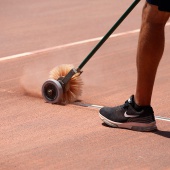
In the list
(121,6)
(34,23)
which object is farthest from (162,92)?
(121,6)

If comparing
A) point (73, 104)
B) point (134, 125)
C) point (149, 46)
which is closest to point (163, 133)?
A: point (134, 125)

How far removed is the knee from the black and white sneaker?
2.13 feet

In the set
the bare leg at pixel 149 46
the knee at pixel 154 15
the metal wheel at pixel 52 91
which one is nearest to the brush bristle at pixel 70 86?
the metal wheel at pixel 52 91

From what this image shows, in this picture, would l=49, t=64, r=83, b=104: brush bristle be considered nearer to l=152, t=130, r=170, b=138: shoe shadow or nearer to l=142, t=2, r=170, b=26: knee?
l=152, t=130, r=170, b=138: shoe shadow

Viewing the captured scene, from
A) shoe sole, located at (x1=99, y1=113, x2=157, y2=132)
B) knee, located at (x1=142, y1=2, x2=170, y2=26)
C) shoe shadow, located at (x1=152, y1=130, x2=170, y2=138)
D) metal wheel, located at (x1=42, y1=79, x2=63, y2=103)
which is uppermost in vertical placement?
knee, located at (x1=142, y1=2, x2=170, y2=26)

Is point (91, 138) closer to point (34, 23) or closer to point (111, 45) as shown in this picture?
point (111, 45)

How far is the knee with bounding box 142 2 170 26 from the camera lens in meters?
5.08

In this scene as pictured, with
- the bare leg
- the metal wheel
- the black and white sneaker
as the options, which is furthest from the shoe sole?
the metal wheel

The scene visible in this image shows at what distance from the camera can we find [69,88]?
6156mm

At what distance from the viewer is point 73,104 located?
616 cm

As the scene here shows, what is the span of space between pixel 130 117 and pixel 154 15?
0.80 meters

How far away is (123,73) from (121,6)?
13.0 feet

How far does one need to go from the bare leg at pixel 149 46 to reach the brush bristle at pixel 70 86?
0.93 metres

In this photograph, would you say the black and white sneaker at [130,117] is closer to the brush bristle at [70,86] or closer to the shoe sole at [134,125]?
the shoe sole at [134,125]
